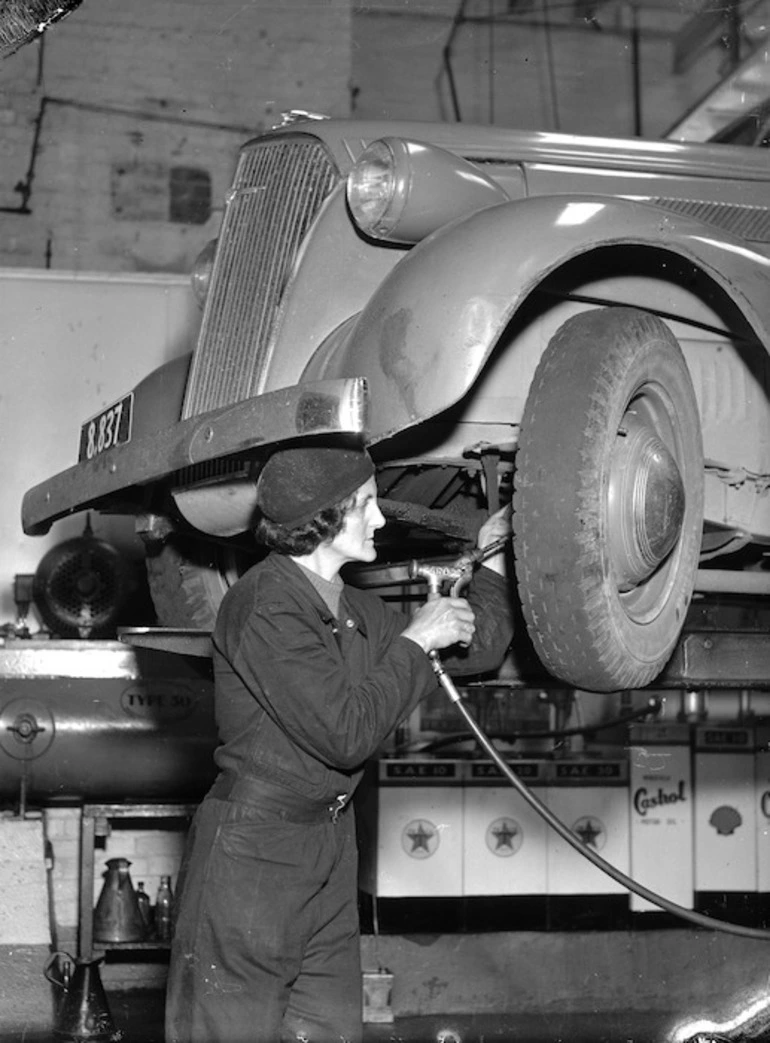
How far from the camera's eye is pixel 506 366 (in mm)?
3021

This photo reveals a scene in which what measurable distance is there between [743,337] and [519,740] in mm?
4129

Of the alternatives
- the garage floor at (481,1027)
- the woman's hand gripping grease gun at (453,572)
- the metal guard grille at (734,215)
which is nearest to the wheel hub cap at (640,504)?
the woman's hand gripping grease gun at (453,572)

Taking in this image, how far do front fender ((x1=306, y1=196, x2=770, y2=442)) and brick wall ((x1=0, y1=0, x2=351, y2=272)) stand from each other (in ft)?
20.7

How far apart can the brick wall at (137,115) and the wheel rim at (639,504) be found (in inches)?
255

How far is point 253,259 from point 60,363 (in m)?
4.23

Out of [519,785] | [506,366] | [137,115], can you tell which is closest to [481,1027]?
[519,785]

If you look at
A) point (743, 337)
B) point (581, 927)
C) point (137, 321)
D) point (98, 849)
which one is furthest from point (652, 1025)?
point (137, 321)

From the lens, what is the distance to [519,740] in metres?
6.94

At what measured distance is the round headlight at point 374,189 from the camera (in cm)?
282

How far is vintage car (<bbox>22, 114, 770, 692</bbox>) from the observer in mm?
2553

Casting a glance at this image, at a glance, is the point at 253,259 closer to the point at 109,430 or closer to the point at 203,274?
the point at 203,274

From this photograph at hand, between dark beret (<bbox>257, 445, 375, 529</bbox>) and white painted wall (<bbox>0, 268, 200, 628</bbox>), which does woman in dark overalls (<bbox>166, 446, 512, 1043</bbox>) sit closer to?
dark beret (<bbox>257, 445, 375, 529</bbox>)

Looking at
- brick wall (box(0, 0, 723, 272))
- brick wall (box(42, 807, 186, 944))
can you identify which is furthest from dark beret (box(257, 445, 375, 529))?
brick wall (box(0, 0, 723, 272))

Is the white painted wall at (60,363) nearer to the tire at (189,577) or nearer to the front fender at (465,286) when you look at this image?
the tire at (189,577)
